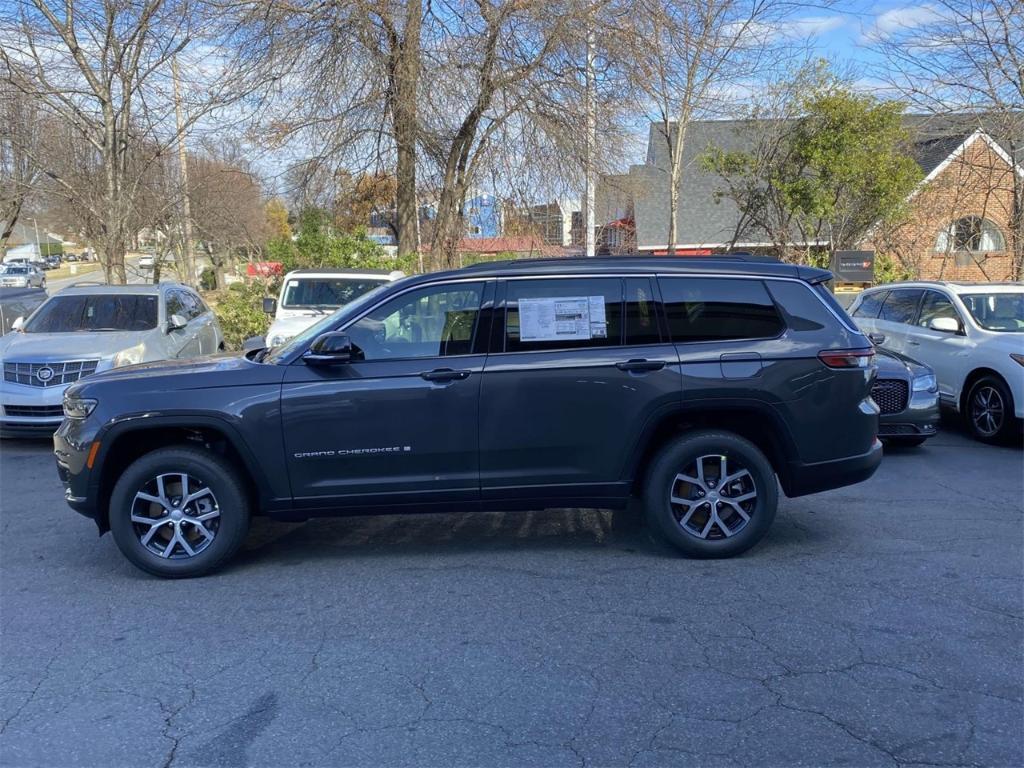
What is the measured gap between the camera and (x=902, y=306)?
37.1 feet

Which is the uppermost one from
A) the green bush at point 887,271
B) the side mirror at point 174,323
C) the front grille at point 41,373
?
the green bush at point 887,271

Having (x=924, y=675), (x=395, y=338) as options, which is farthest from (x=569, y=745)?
(x=395, y=338)

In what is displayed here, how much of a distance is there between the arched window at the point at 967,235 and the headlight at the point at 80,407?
62.3ft

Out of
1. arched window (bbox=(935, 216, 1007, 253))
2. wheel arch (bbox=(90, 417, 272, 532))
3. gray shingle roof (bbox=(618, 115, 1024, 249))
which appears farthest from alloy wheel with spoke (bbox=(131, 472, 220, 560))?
gray shingle roof (bbox=(618, 115, 1024, 249))

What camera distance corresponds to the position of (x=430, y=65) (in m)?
13.9

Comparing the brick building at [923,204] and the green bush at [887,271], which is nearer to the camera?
the brick building at [923,204]

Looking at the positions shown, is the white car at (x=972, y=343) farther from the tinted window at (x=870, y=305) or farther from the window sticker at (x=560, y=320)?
the window sticker at (x=560, y=320)

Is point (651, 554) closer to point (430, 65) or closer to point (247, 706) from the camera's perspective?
point (247, 706)

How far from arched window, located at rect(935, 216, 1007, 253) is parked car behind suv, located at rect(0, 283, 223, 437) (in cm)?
1648

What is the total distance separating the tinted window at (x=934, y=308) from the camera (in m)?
10.3

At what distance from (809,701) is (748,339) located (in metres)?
2.38

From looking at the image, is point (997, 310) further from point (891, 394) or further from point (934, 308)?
point (891, 394)

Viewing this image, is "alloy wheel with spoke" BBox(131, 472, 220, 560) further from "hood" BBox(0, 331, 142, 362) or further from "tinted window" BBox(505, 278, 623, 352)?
"hood" BBox(0, 331, 142, 362)

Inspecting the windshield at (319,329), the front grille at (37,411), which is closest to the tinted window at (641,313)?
the windshield at (319,329)
